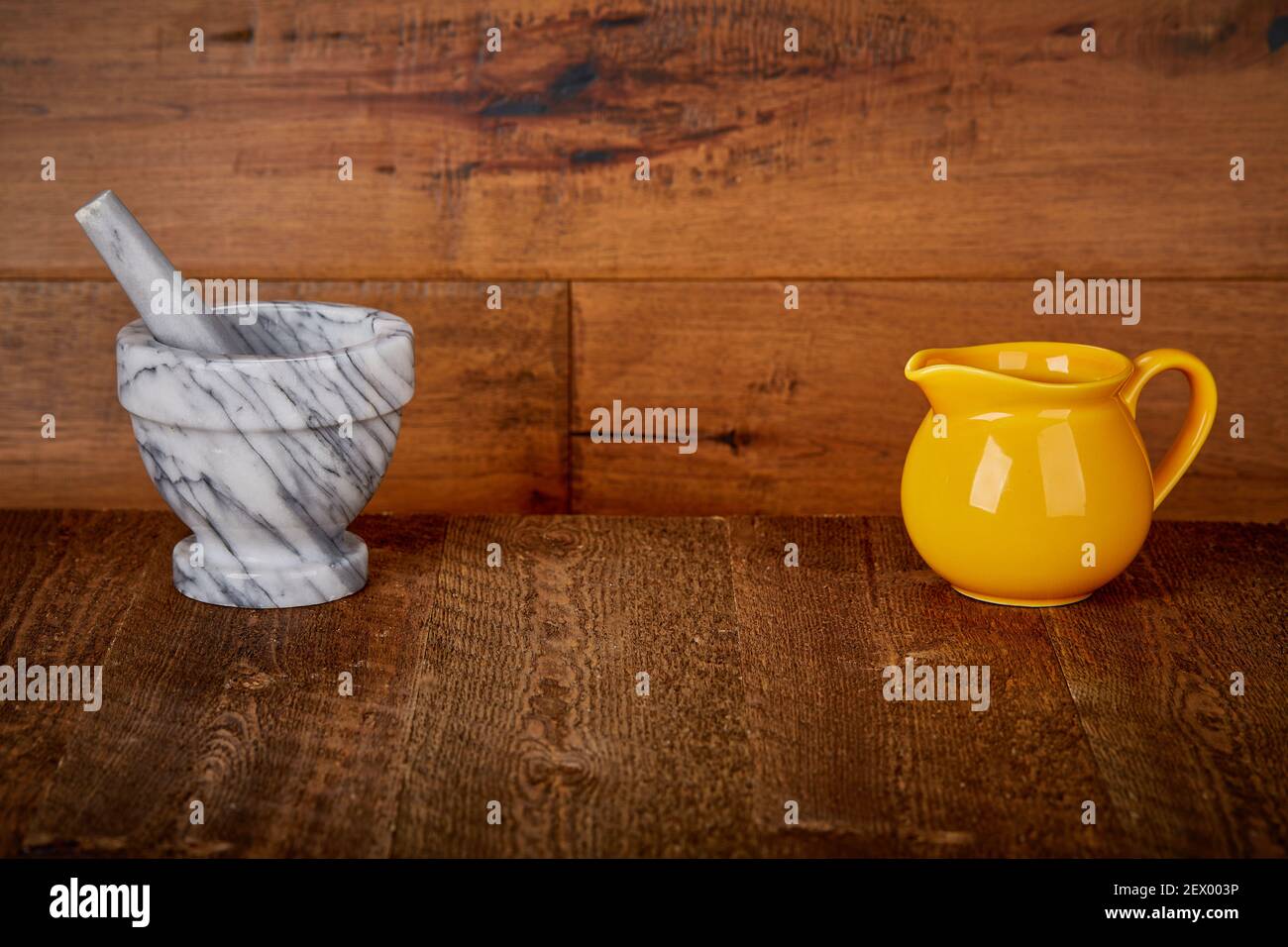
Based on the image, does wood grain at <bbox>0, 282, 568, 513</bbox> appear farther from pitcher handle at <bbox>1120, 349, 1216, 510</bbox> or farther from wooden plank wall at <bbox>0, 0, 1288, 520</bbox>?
pitcher handle at <bbox>1120, 349, 1216, 510</bbox>

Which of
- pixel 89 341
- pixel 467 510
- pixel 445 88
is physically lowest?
pixel 467 510

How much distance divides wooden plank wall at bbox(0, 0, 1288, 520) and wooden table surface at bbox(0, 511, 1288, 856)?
180mm

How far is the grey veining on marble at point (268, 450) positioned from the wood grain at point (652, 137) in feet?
0.79

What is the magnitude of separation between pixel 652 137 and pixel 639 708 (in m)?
0.54

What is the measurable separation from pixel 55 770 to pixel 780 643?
1.37 feet

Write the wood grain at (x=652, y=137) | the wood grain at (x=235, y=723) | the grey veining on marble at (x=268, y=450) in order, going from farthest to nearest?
the wood grain at (x=652, y=137), the grey veining on marble at (x=268, y=450), the wood grain at (x=235, y=723)

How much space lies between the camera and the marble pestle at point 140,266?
83 cm

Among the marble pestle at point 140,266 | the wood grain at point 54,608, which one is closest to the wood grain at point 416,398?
the wood grain at point 54,608

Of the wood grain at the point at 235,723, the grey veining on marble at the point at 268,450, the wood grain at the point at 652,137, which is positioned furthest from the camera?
the wood grain at the point at 652,137

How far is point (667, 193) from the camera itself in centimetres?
108

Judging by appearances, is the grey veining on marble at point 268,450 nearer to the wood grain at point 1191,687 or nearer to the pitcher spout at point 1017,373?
the pitcher spout at point 1017,373

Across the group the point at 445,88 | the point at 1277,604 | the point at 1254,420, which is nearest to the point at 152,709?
the point at 445,88

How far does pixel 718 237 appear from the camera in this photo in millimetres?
1092

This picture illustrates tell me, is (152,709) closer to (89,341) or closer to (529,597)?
(529,597)
